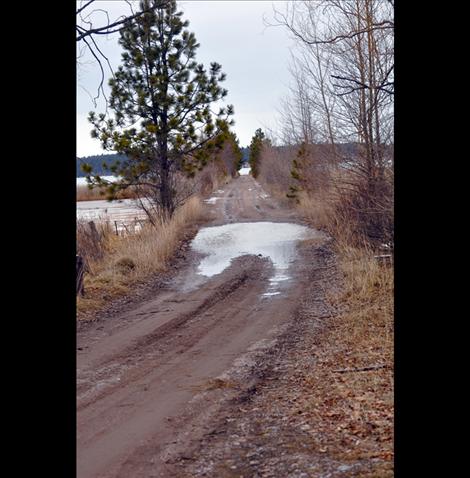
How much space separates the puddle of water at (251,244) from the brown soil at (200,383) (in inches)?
58.0

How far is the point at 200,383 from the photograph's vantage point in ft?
18.7

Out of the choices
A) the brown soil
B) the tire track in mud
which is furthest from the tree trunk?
the tire track in mud

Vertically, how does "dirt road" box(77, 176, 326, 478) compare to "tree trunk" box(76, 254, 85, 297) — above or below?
below

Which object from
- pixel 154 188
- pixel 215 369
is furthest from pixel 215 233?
pixel 215 369

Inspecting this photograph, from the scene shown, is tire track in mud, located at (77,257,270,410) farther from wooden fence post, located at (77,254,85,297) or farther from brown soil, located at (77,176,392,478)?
wooden fence post, located at (77,254,85,297)

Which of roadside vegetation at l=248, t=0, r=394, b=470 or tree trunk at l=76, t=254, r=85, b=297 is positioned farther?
tree trunk at l=76, t=254, r=85, b=297

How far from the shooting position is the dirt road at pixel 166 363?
4.32m

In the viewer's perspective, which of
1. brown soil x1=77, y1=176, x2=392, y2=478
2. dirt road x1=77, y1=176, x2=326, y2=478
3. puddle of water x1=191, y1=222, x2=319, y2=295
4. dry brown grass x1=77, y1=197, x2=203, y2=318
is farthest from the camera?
puddle of water x1=191, y1=222, x2=319, y2=295

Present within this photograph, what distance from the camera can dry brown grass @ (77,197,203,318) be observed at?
32.4ft

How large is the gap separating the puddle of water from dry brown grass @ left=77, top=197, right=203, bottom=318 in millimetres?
774

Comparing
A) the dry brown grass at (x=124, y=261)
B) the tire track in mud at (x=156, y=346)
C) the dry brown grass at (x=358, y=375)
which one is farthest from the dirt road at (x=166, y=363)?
the dry brown grass at (x=358, y=375)

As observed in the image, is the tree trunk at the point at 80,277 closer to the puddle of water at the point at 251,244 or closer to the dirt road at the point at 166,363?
the dirt road at the point at 166,363

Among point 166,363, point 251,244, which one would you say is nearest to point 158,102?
point 251,244

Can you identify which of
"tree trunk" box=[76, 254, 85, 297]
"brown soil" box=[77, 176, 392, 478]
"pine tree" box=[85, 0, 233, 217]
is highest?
"pine tree" box=[85, 0, 233, 217]
